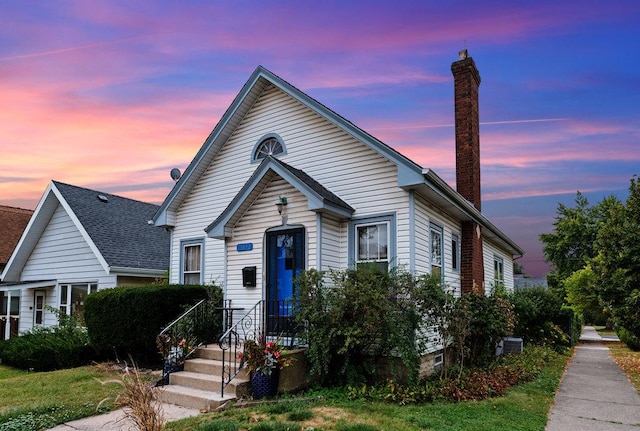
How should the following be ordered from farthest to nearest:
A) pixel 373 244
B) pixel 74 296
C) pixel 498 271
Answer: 1. pixel 498 271
2. pixel 74 296
3. pixel 373 244

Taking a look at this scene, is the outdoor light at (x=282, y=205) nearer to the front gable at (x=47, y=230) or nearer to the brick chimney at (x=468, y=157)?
the brick chimney at (x=468, y=157)

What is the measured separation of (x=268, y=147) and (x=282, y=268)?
11.4ft

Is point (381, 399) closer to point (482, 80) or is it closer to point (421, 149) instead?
point (421, 149)

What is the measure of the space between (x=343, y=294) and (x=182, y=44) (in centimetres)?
722

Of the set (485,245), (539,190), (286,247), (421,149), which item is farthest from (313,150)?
(539,190)

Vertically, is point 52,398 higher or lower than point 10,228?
lower

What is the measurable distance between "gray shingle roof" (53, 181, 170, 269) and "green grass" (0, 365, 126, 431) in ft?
18.2

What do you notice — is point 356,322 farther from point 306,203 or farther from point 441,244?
point 441,244

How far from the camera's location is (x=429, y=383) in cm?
926

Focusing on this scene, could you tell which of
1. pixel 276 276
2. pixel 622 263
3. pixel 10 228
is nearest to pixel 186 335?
pixel 276 276

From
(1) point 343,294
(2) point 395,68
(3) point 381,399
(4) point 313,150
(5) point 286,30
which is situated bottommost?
(3) point 381,399

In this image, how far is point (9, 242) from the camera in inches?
955

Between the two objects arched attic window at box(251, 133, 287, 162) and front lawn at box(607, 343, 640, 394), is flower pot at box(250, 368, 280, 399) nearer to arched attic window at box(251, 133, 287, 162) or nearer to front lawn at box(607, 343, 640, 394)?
arched attic window at box(251, 133, 287, 162)

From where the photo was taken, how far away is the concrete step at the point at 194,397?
793 cm
